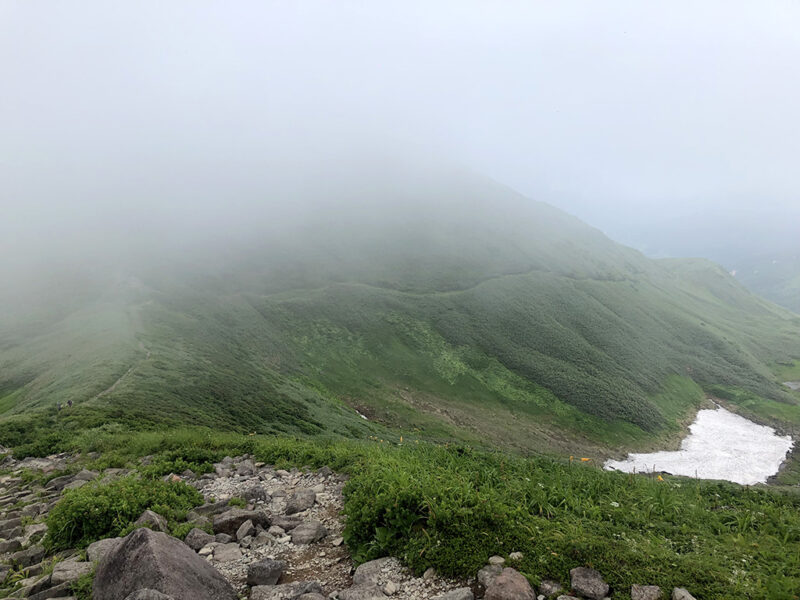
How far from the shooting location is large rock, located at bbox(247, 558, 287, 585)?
8.08m

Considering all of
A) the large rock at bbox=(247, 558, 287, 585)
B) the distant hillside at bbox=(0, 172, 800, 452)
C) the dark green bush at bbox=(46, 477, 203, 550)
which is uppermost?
the large rock at bbox=(247, 558, 287, 585)

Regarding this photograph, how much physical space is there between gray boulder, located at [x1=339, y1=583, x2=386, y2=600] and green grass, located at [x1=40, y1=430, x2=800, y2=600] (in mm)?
854

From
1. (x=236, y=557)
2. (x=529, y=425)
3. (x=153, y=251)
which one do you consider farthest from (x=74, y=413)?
(x=153, y=251)

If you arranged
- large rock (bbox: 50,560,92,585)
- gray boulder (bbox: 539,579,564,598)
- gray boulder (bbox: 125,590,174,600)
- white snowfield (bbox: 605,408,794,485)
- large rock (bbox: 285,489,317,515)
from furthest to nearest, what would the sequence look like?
white snowfield (bbox: 605,408,794,485) < large rock (bbox: 285,489,317,515) < large rock (bbox: 50,560,92,585) < gray boulder (bbox: 539,579,564,598) < gray boulder (bbox: 125,590,174,600)

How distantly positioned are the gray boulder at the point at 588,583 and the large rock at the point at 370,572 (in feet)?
11.3

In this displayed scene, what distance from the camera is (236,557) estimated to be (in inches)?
357

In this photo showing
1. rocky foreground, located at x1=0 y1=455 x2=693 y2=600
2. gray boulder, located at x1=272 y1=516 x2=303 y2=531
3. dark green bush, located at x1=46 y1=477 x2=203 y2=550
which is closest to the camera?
rocky foreground, located at x1=0 y1=455 x2=693 y2=600

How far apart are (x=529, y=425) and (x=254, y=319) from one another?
237ft

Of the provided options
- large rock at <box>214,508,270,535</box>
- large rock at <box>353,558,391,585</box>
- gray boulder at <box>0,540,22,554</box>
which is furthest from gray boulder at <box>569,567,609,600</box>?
gray boulder at <box>0,540,22,554</box>

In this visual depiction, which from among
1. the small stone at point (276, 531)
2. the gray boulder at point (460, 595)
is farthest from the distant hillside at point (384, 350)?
the gray boulder at point (460, 595)

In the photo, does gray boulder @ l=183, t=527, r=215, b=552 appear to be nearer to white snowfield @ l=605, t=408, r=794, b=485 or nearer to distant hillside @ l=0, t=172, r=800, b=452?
distant hillside @ l=0, t=172, r=800, b=452

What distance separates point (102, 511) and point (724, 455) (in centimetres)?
A: 9788

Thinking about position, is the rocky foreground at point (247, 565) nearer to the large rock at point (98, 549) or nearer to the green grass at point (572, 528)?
the large rock at point (98, 549)

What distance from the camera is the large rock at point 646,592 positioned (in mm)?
6547
